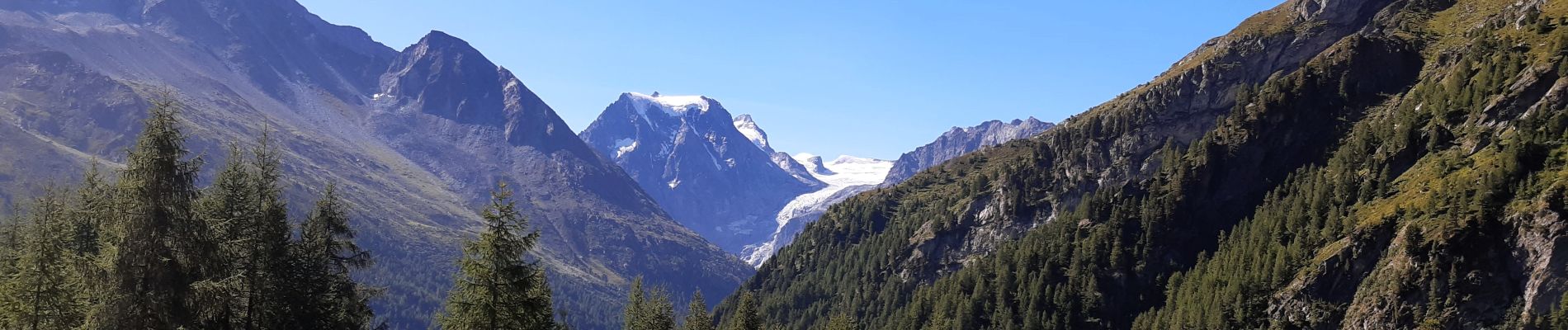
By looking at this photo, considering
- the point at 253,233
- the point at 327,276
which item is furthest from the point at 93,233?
the point at 253,233

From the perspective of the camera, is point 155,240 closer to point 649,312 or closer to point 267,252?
point 267,252

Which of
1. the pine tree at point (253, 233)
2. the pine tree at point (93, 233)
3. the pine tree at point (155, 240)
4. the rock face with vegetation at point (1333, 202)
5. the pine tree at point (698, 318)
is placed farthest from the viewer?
the rock face with vegetation at point (1333, 202)

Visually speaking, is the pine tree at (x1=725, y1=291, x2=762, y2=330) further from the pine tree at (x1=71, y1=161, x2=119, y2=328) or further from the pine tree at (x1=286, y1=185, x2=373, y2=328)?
the pine tree at (x1=71, y1=161, x2=119, y2=328)

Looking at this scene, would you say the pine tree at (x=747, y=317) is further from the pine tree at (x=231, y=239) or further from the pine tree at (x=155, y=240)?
the pine tree at (x=155, y=240)

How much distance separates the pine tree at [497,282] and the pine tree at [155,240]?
948 cm

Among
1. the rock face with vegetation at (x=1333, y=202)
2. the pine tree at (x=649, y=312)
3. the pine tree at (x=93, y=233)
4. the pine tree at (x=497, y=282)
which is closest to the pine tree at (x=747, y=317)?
the rock face with vegetation at (x=1333, y=202)

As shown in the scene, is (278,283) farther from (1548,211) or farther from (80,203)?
(1548,211)

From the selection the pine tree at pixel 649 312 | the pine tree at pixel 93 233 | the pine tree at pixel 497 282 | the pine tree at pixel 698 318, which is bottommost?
the pine tree at pixel 698 318

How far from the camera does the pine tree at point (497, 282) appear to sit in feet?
120

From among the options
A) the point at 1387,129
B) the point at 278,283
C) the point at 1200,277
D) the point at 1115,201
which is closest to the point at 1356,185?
the point at 1387,129

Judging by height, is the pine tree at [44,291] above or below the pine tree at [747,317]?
above

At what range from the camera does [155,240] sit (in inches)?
1131

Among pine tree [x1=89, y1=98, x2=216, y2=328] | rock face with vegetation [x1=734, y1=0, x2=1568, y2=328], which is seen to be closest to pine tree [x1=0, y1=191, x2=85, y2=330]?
pine tree [x1=89, y1=98, x2=216, y2=328]

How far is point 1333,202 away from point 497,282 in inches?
5407
